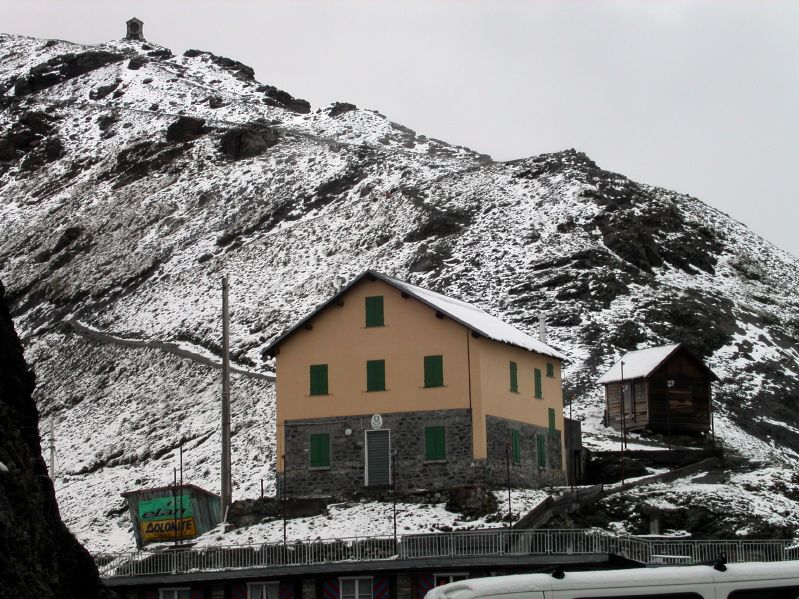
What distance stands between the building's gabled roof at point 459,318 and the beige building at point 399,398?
0.30 ft

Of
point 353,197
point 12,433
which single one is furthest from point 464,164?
point 12,433

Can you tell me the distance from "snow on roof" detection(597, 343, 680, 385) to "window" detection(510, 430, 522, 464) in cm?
1390

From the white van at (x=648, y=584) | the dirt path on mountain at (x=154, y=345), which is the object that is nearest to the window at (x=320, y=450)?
the dirt path on mountain at (x=154, y=345)

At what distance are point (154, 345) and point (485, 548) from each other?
59.1 meters

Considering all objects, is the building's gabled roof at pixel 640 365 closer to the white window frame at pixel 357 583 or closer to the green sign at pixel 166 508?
the green sign at pixel 166 508

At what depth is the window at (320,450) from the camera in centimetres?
5350

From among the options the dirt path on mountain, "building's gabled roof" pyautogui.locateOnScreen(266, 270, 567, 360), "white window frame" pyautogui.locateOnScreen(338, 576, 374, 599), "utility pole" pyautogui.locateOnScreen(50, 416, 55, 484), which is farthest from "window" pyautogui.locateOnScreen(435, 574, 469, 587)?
the dirt path on mountain

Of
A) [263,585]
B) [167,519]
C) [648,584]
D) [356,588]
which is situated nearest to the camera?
[648,584]

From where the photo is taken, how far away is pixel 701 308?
8669 centimetres

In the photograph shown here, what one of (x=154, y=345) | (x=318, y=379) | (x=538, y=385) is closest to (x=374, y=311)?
(x=318, y=379)

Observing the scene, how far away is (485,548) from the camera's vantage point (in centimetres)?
4106

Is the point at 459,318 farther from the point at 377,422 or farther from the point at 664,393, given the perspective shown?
the point at 664,393

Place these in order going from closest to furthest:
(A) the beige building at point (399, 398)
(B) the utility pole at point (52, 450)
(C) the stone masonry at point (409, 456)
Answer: (C) the stone masonry at point (409, 456)
(A) the beige building at point (399, 398)
(B) the utility pole at point (52, 450)

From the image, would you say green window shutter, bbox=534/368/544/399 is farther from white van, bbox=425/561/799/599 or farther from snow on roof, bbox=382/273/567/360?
white van, bbox=425/561/799/599
